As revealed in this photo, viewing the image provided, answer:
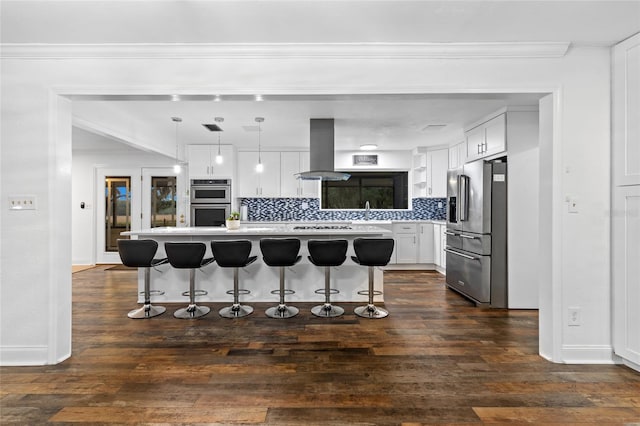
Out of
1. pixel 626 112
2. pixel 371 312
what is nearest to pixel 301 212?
pixel 371 312

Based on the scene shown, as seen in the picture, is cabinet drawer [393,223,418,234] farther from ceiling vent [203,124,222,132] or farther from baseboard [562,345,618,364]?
baseboard [562,345,618,364]

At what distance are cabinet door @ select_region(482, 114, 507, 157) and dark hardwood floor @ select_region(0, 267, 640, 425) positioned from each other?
2.10 meters

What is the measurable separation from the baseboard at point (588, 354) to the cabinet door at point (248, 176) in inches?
225

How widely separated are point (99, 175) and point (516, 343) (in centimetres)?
813

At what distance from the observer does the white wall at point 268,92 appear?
110 inches

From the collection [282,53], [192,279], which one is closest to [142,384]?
[192,279]

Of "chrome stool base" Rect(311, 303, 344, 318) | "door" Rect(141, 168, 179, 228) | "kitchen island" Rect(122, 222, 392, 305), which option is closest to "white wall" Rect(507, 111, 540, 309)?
"kitchen island" Rect(122, 222, 392, 305)

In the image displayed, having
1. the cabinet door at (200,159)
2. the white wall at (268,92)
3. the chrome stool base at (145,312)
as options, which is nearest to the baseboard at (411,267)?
the cabinet door at (200,159)

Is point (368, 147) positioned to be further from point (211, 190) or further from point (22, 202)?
point (22, 202)

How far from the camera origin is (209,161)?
22.5 feet

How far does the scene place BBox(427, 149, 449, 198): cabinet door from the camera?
696cm

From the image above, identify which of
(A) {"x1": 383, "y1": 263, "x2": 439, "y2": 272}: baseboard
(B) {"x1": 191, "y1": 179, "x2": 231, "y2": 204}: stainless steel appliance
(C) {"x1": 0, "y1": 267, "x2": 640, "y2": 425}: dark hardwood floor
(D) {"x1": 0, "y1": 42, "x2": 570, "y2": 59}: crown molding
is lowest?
(C) {"x1": 0, "y1": 267, "x2": 640, "y2": 425}: dark hardwood floor

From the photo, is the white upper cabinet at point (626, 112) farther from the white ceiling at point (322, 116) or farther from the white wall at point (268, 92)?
the white ceiling at point (322, 116)

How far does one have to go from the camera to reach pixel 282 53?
2818mm
